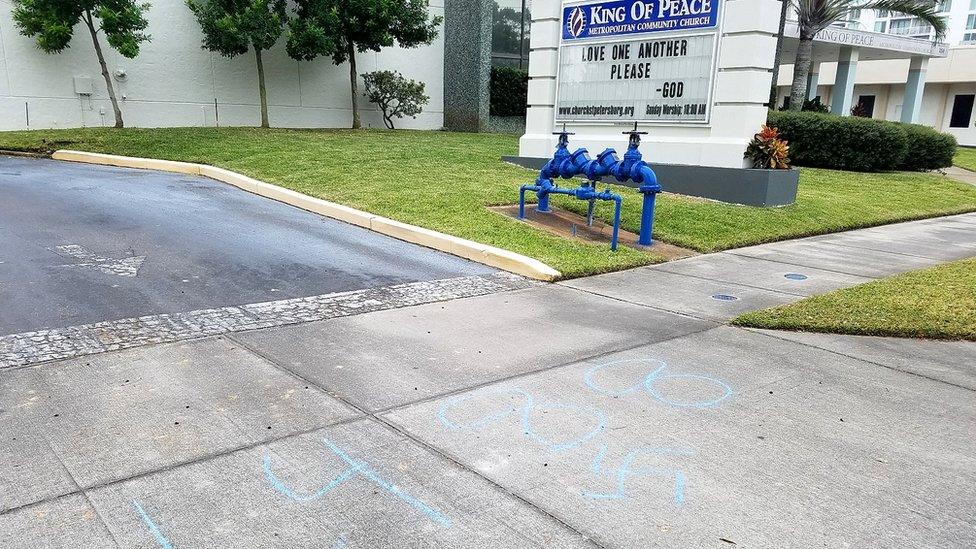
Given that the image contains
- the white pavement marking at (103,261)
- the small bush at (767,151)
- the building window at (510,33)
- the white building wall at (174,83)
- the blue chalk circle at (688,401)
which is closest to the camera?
the blue chalk circle at (688,401)

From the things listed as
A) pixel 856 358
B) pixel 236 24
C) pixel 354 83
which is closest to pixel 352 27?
pixel 354 83

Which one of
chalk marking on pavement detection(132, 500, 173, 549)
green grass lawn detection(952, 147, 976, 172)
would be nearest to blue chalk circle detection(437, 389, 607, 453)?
chalk marking on pavement detection(132, 500, 173, 549)

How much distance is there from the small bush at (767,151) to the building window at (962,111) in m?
35.4

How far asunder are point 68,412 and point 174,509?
130 centimetres

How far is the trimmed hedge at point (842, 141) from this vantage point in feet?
56.6

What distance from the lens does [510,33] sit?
1083 inches

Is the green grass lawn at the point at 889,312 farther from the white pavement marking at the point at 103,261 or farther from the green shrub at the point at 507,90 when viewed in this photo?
the green shrub at the point at 507,90

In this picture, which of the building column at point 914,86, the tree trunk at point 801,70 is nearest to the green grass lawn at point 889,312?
the tree trunk at point 801,70

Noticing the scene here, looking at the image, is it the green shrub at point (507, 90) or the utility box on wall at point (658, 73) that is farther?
the green shrub at point (507, 90)

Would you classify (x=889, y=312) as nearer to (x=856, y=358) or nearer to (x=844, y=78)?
(x=856, y=358)

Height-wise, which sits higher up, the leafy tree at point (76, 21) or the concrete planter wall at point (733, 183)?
the leafy tree at point (76, 21)

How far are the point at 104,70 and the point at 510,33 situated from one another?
14558mm

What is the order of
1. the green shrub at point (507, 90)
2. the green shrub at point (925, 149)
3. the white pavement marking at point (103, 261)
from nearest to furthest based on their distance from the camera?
the white pavement marking at point (103, 261) < the green shrub at point (925, 149) < the green shrub at point (507, 90)

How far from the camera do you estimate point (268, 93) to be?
2317 centimetres
